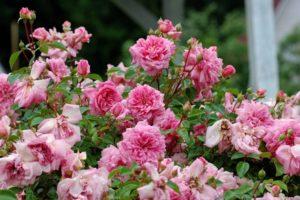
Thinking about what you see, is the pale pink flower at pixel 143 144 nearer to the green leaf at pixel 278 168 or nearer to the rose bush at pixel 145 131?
the rose bush at pixel 145 131

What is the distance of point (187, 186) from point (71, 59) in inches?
31.0

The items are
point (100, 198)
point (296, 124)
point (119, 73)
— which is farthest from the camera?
point (119, 73)

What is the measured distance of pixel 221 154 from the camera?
180 centimetres

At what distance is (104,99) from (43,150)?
13.4 inches

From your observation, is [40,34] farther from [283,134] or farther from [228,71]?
[283,134]

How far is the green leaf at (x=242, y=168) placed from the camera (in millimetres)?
1675

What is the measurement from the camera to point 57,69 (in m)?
1.96

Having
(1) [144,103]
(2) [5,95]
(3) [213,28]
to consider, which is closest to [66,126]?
(1) [144,103]

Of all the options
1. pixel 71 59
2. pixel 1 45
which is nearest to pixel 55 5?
pixel 1 45

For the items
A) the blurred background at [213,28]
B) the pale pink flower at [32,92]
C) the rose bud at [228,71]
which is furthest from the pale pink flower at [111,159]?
the blurred background at [213,28]

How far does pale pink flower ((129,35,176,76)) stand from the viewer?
6.10 ft

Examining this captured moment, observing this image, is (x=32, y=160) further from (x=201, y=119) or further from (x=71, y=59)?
(x=71, y=59)

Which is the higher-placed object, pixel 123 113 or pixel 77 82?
pixel 77 82

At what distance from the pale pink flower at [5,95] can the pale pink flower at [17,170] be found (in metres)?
0.38
